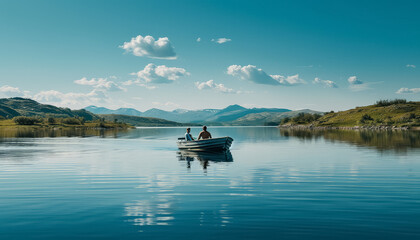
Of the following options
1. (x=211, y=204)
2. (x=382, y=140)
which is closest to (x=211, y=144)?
(x=211, y=204)

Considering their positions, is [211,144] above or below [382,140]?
above

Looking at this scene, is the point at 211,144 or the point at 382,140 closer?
the point at 211,144

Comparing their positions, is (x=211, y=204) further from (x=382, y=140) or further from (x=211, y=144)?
(x=382, y=140)

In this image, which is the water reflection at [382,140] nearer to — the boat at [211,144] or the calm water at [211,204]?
the boat at [211,144]

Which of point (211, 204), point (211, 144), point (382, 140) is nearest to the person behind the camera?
point (211, 204)

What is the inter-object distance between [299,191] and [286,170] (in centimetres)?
1065

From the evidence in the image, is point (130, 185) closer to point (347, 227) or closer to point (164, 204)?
point (164, 204)

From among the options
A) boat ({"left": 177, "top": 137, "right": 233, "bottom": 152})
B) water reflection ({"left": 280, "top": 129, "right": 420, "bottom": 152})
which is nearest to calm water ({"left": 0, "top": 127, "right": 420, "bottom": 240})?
boat ({"left": 177, "top": 137, "right": 233, "bottom": 152})

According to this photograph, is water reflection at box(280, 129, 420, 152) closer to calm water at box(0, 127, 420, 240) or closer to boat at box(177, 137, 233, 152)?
boat at box(177, 137, 233, 152)

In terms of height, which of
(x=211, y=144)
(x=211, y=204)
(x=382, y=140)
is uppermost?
(x=211, y=144)

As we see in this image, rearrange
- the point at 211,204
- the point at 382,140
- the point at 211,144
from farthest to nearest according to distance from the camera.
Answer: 1. the point at 382,140
2. the point at 211,144
3. the point at 211,204

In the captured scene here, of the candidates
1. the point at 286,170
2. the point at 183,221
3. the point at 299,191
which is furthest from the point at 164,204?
the point at 286,170

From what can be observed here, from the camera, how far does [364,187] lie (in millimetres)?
22266

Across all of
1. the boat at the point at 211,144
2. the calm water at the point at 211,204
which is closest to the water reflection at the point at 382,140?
the boat at the point at 211,144
